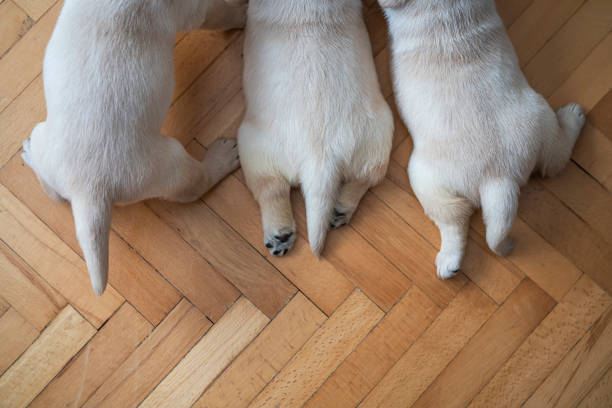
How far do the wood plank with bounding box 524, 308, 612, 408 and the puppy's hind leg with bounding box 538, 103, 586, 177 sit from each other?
0.52 m

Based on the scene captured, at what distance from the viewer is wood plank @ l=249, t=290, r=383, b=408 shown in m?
1.54

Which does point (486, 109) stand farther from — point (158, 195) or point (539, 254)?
point (158, 195)

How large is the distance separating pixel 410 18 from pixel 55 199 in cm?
119

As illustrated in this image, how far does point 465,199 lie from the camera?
1.44 meters

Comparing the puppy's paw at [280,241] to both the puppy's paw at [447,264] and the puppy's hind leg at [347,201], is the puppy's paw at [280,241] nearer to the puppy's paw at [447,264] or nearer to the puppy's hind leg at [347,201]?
the puppy's hind leg at [347,201]

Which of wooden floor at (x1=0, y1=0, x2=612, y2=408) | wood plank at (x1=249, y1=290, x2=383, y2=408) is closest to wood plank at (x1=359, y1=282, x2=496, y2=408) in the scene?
wooden floor at (x1=0, y1=0, x2=612, y2=408)

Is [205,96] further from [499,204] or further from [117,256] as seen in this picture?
[499,204]

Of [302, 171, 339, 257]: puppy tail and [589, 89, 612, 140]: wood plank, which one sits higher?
[302, 171, 339, 257]: puppy tail

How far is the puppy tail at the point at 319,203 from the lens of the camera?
143 cm

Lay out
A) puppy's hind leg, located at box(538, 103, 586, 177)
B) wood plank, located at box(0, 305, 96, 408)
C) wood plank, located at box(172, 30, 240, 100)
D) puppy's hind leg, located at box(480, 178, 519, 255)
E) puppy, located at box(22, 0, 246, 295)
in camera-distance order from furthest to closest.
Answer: wood plank, located at box(172, 30, 240, 100) → wood plank, located at box(0, 305, 96, 408) → puppy's hind leg, located at box(538, 103, 586, 177) → puppy's hind leg, located at box(480, 178, 519, 255) → puppy, located at box(22, 0, 246, 295)

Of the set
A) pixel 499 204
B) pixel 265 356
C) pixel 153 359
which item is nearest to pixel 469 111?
pixel 499 204

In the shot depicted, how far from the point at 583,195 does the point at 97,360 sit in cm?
Result: 163

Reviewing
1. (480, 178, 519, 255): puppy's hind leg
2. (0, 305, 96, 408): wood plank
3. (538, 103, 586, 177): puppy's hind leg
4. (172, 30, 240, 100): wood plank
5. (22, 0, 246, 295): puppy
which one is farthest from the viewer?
(172, 30, 240, 100): wood plank

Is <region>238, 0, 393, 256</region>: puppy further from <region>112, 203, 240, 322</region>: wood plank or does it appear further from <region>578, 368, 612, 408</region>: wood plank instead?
<region>578, 368, 612, 408</region>: wood plank
